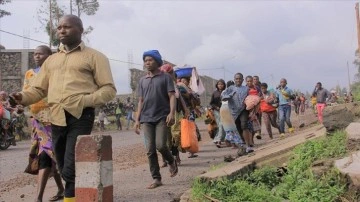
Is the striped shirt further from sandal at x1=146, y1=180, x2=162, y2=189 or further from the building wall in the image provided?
the building wall

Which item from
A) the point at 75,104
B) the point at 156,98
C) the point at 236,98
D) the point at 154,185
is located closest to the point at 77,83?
the point at 75,104

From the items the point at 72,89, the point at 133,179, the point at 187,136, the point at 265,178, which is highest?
the point at 72,89

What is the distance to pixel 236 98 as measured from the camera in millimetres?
8891

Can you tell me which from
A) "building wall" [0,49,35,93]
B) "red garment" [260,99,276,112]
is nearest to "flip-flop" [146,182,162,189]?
"red garment" [260,99,276,112]

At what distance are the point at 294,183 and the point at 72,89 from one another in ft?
7.75

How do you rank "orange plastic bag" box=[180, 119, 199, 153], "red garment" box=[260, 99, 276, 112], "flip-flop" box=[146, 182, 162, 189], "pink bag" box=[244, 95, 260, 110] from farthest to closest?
"red garment" box=[260, 99, 276, 112] < "pink bag" box=[244, 95, 260, 110] < "orange plastic bag" box=[180, 119, 199, 153] < "flip-flop" box=[146, 182, 162, 189]

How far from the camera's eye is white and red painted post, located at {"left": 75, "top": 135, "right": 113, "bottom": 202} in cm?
344

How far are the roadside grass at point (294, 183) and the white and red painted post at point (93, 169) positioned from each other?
1.19 m

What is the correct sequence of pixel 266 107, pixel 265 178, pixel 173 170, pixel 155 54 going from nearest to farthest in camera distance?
pixel 265 178 < pixel 155 54 < pixel 173 170 < pixel 266 107

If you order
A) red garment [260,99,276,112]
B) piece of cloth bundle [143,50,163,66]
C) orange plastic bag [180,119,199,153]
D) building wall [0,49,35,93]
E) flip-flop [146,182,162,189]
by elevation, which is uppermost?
building wall [0,49,35,93]

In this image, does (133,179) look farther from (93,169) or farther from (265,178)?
(93,169)

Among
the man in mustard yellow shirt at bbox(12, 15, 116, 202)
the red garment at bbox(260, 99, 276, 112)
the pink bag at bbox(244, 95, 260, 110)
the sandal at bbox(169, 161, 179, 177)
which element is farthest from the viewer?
the red garment at bbox(260, 99, 276, 112)

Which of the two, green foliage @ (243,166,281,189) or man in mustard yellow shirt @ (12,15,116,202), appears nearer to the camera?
man in mustard yellow shirt @ (12,15,116,202)

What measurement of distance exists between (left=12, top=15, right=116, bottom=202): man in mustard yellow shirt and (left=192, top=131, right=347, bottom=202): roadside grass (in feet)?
4.41
